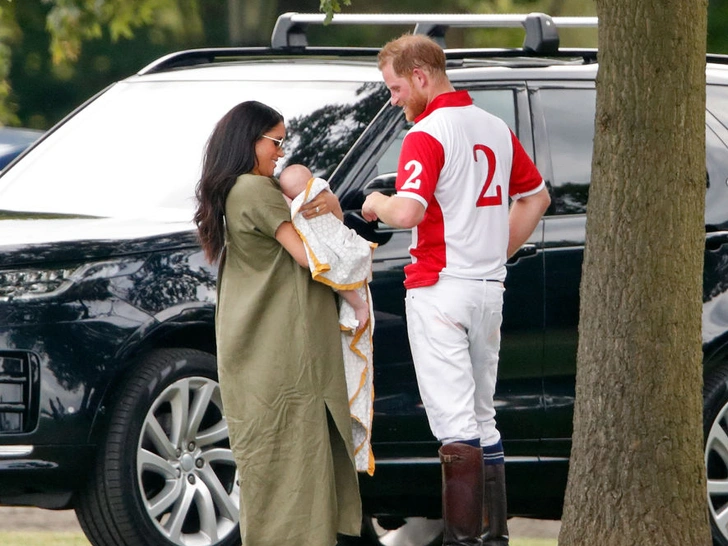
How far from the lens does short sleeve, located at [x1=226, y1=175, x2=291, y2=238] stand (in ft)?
17.3

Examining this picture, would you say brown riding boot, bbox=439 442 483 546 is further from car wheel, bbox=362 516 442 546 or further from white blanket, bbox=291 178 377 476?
car wheel, bbox=362 516 442 546

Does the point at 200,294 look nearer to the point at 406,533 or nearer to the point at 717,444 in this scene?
the point at 406,533

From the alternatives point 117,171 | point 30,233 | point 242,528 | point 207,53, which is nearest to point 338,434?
point 242,528

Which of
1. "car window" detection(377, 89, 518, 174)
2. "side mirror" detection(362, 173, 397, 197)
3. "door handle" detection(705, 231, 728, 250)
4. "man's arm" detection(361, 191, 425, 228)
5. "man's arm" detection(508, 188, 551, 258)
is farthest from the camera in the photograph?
"door handle" detection(705, 231, 728, 250)

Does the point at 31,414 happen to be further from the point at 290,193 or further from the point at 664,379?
the point at 664,379

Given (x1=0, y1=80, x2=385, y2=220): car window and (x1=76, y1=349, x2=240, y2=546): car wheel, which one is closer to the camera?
(x1=76, y1=349, x2=240, y2=546): car wheel

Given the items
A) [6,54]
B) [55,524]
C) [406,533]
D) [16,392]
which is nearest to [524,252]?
[406,533]

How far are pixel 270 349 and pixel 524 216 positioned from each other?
1.16 meters

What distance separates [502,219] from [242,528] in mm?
1327

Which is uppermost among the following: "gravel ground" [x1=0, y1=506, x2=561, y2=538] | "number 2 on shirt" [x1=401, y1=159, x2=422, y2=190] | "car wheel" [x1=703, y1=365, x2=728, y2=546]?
"number 2 on shirt" [x1=401, y1=159, x2=422, y2=190]

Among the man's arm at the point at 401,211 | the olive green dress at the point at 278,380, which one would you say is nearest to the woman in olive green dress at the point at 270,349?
the olive green dress at the point at 278,380

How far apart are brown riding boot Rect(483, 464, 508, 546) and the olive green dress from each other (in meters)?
0.67

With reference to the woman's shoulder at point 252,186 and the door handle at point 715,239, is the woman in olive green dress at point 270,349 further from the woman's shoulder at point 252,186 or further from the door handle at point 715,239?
the door handle at point 715,239

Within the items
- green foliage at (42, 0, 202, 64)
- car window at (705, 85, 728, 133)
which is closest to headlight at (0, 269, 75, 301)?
car window at (705, 85, 728, 133)
